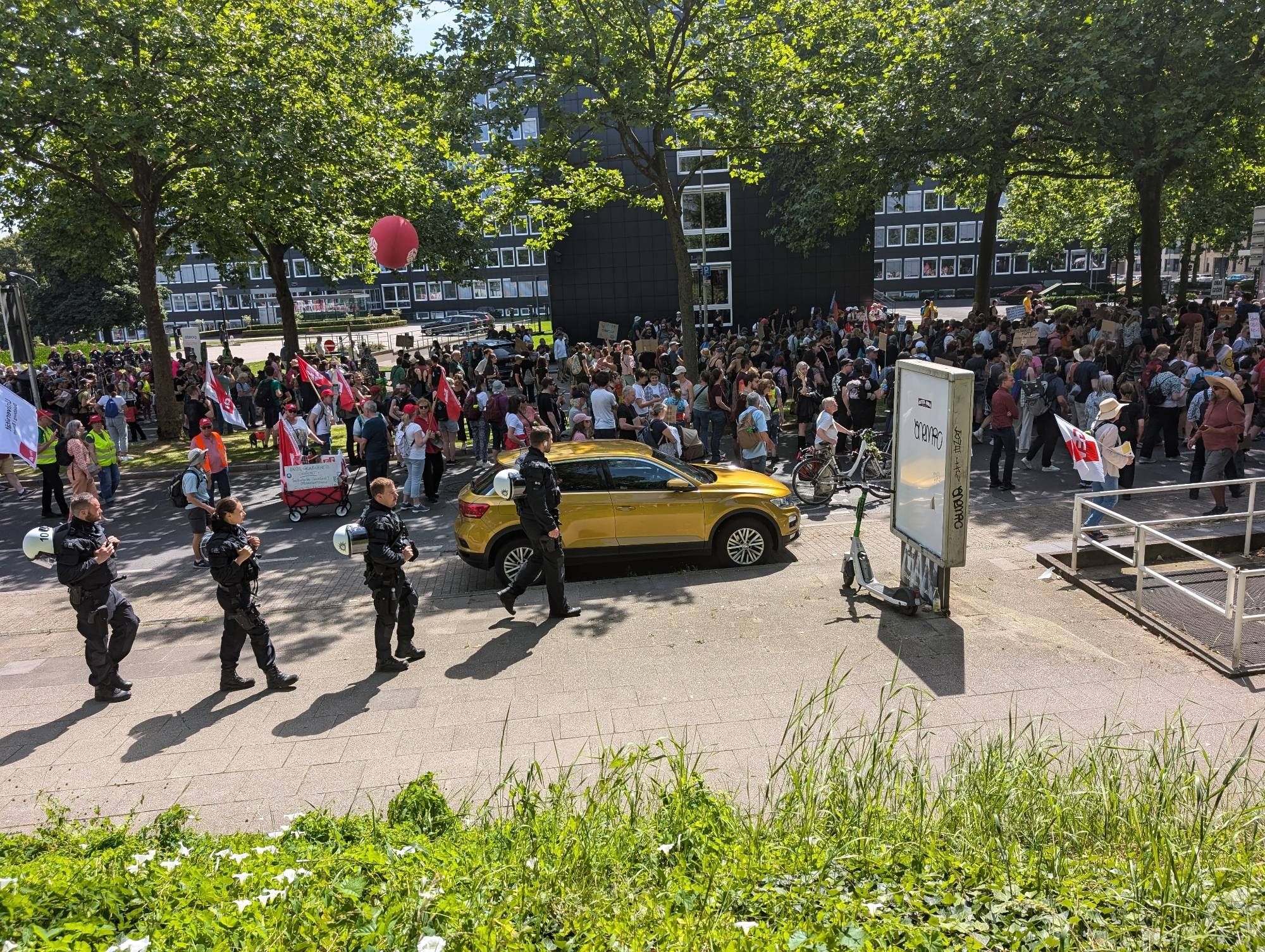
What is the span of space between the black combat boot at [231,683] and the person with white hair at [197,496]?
3326 millimetres

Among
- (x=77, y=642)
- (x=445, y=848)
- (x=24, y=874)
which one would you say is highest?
(x=24, y=874)

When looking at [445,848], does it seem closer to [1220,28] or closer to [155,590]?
[155,590]

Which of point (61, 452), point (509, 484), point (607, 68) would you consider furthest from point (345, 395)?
point (509, 484)

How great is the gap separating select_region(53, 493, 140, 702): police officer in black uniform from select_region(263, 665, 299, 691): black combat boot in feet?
3.97

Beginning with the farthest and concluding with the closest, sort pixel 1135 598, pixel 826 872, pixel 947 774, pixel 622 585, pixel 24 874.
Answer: pixel 622 585
pixel 1135 598
pixel 947 774
pixel 826 872
pixel 24 874

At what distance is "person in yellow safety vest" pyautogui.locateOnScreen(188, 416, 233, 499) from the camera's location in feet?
40.1

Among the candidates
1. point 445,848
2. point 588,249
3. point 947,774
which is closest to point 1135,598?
point 947,774

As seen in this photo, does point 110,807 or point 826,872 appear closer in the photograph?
point 826,872

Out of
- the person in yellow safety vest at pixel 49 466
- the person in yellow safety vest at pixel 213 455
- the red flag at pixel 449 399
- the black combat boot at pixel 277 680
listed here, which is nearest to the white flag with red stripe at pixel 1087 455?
the black combat boot at pixel 277 680

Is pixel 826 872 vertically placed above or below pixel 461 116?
below

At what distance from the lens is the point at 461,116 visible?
16875 millimetres

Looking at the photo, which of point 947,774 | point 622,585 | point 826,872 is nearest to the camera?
point 826,872

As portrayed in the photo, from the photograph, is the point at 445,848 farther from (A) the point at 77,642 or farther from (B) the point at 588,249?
(B) the point at 588,249

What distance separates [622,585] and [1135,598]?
17.2 ft
